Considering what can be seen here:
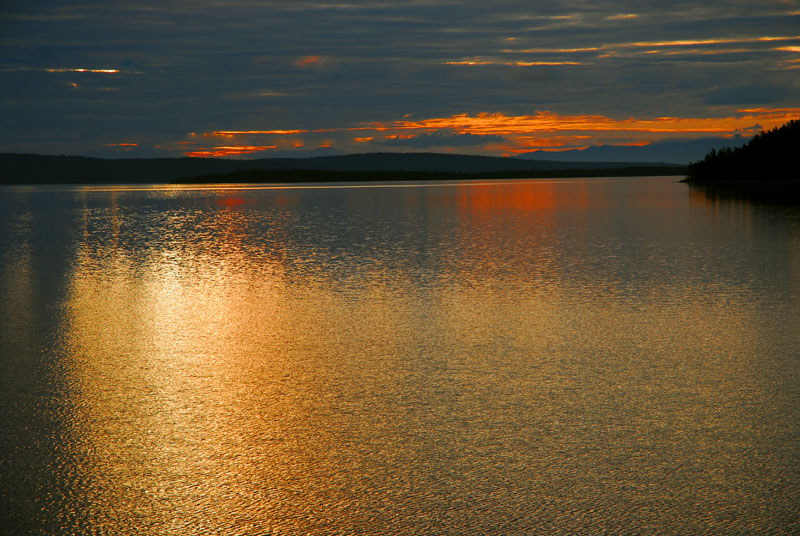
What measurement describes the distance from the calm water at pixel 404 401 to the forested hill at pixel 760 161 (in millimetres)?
78915

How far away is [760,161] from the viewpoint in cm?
8756

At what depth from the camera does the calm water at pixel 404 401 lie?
14.3 ft

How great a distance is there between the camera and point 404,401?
6.27 metres

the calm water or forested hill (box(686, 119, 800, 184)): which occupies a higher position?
forested hill (box(686, 119, 800, 184))

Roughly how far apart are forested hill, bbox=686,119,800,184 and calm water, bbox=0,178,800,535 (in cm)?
7892

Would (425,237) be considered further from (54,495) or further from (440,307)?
(54,495)

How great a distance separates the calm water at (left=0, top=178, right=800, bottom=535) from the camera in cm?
436

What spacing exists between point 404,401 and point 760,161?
90.9m

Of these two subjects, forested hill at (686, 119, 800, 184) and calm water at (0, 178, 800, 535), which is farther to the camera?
forested hill at (686, 119, 800, 184)

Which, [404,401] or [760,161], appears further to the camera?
[760,161]

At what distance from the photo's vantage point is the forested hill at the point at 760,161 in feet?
279

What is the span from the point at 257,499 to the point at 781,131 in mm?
101551

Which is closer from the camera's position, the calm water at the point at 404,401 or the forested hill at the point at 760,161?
the calm water at the point at 404,401

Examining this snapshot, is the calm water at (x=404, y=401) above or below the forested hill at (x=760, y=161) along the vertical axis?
below
